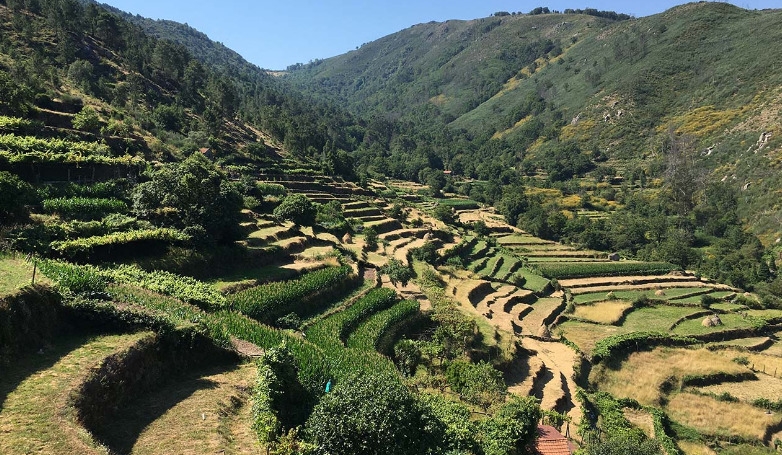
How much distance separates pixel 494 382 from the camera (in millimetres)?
24516

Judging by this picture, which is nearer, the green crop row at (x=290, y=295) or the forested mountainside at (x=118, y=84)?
the green crop row at (x=290, y=295)

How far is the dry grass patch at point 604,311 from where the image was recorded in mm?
46375

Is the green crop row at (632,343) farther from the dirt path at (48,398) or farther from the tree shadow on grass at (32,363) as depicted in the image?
the tree shadow on grass at (32,363)

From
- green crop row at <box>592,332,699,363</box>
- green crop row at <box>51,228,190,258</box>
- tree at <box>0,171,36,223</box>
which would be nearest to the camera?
tree at <box>0,171,36,223</box>

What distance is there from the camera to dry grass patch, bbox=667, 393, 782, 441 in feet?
Answer: 97.0

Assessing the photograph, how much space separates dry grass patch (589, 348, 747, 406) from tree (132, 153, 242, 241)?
101 ft

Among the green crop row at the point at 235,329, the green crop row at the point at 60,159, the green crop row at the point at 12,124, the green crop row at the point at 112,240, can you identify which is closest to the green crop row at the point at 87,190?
the green crop row at the point at 60,159

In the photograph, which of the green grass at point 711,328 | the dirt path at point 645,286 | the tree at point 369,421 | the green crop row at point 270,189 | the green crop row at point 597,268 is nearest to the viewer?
the tree at point 369,421

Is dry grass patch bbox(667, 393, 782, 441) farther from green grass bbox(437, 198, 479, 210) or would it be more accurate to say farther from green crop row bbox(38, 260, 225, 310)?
green grass bbox(437, 198, 479, 210)

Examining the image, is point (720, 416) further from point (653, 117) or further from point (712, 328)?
point (653, 117)

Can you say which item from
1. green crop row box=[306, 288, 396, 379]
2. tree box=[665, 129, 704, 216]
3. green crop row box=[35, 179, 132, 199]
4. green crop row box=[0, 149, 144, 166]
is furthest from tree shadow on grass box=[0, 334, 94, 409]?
tree box=[665, 129, 704, 216]

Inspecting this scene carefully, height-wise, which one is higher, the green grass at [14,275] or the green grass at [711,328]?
Result: the green grass at [14,275]

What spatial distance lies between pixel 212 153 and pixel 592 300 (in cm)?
5140

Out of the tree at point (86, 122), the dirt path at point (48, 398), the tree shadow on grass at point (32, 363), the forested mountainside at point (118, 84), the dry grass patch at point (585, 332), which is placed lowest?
the dry grass patch at point (585, 332)
